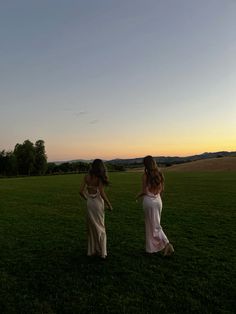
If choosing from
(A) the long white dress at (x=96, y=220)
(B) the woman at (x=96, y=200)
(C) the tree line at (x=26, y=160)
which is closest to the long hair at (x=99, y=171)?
(B) the woman at (x=96, y=200)

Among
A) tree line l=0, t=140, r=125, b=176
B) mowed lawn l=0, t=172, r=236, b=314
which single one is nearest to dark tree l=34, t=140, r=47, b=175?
tree line l=0, t=140, r=125, b=176

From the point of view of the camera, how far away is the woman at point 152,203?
31.8ft

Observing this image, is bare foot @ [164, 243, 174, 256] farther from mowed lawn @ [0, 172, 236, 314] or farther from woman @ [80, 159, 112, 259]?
woman @ [80, 159, 112, 259]

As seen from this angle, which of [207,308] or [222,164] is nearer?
[207,308]

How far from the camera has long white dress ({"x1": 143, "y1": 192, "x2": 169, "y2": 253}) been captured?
31.8ft

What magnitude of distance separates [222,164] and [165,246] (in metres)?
102

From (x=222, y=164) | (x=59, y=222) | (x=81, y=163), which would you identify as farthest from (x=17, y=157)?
(x=59, y=222)

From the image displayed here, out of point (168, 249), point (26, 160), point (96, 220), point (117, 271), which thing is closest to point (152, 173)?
point (96, 220)

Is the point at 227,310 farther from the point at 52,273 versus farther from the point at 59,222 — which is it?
the point at 59,222

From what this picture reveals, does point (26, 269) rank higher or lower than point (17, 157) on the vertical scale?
lower

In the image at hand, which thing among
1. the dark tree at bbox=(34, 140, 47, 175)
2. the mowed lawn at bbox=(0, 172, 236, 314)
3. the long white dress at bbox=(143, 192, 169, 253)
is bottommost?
the mowed lawn at bbox=(0, 172, 236, 314)

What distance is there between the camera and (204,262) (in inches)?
365

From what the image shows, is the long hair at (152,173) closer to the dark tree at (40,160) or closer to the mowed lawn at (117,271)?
the mowed lawn at (117,271)

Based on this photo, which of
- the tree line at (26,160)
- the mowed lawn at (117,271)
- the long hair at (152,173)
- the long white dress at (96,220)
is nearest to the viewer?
the mowed lawn at (117,271)
